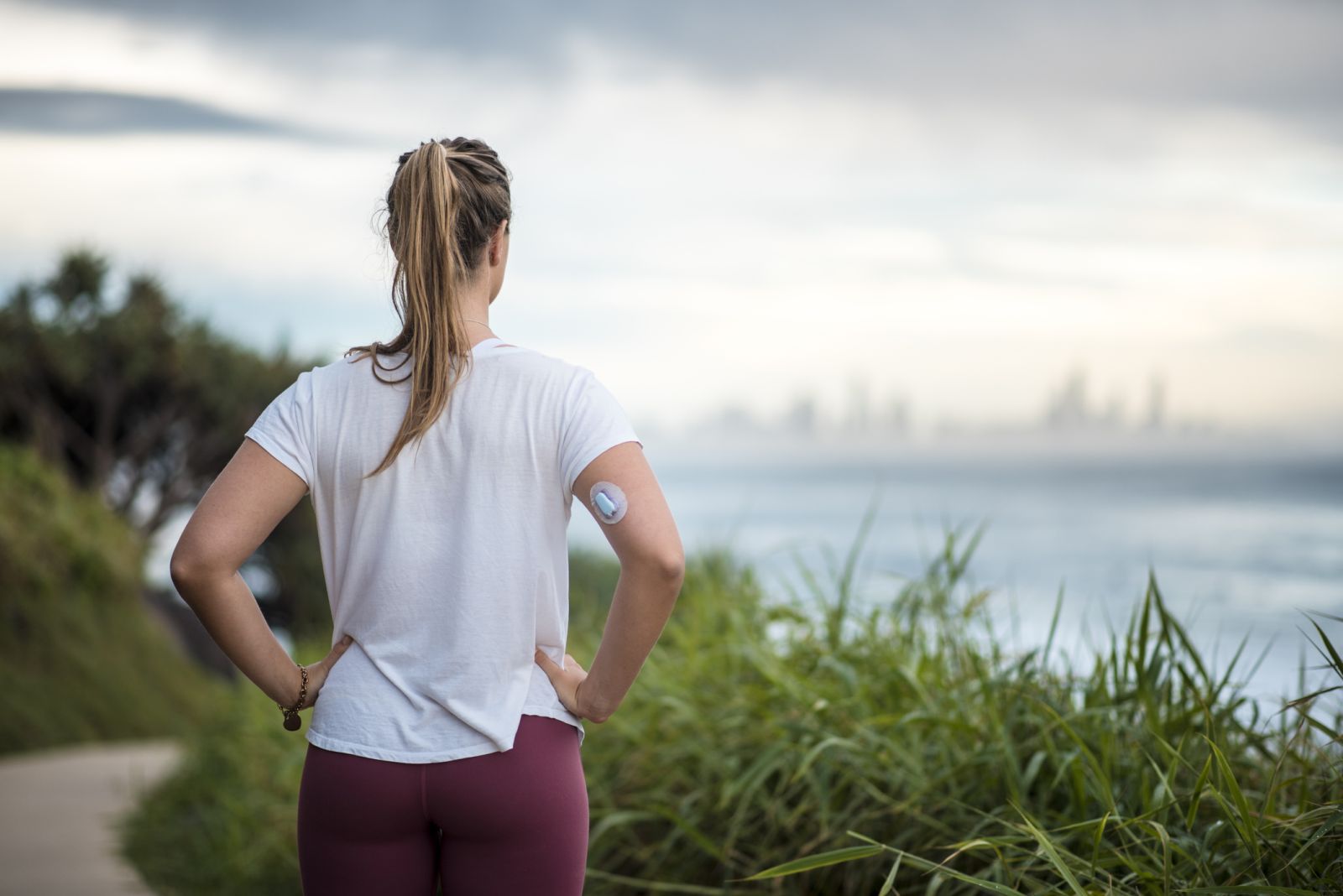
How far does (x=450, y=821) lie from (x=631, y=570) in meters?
0.46

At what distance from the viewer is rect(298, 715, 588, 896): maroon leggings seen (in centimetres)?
165

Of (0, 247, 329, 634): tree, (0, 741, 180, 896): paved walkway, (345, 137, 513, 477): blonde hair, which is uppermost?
(345, 137, 513, 477): blonde hair

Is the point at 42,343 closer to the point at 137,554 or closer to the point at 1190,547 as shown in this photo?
the point at 137,554

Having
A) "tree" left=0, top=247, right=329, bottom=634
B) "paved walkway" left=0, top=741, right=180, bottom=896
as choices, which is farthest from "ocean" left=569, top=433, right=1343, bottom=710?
"tree" left=0, top=247, right=329, bottom=634

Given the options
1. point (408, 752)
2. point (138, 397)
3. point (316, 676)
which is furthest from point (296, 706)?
point (138, 397)

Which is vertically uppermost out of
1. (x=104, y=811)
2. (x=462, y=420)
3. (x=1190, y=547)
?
(x=462, y=420)

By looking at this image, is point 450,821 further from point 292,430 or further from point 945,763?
point 945,763

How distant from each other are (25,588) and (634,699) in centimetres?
671

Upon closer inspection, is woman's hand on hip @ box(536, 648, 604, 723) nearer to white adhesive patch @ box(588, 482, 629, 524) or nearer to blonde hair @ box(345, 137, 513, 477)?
white adhesive patch @ box(588, 482, 629, 524)

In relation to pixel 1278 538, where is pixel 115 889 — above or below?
below

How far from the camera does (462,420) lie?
165 centimetres

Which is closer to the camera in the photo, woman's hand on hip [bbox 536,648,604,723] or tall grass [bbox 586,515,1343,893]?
woman's hand on hip [bbox 536,648,604,723]

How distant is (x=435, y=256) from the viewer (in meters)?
1.69

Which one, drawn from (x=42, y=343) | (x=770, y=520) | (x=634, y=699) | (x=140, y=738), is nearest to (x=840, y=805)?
(x=634, y=699)
